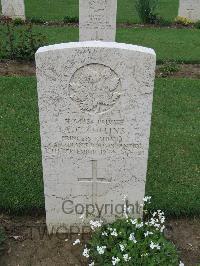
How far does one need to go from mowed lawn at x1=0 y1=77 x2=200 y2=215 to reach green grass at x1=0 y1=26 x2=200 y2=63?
2035 mm

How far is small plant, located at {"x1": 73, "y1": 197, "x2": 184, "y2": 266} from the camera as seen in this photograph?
3.42 m

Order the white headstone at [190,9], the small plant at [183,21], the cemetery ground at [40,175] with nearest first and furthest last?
the cemetery ground at [40,175] < the small plant at [183,21] < the white headstone at [190,9]

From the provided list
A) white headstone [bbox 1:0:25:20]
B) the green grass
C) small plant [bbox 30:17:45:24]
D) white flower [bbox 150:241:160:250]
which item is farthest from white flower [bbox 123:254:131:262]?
white headstone [bbox 1:0:25:20]

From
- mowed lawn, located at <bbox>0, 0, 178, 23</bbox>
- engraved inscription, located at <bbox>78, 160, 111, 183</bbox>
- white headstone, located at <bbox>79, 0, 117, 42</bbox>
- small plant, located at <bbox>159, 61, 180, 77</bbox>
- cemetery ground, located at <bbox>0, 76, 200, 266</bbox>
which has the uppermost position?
white headstone, located at <bbox>79, 0, 117, 42</bbox>

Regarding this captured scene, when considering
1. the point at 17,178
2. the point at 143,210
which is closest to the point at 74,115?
the point at 143,210

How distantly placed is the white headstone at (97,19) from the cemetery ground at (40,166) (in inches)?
54.2

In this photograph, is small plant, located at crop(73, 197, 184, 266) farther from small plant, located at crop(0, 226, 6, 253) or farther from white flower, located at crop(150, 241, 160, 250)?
small plant, located at crop(0, 226, 6, 253)

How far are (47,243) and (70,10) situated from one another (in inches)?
505

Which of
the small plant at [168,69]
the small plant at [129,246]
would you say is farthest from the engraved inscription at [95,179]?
the small plant at [168,69]

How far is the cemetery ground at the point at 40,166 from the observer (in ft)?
13.1

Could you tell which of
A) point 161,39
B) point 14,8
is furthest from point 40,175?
point 14,8

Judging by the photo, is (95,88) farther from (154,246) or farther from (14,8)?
(14,8)

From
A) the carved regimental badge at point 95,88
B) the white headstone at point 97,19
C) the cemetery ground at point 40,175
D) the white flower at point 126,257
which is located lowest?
the cemetery ground at point 40,175

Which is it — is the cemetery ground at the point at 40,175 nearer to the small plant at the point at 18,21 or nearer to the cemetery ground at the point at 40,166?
the cemetery ground at the point at 40,166
